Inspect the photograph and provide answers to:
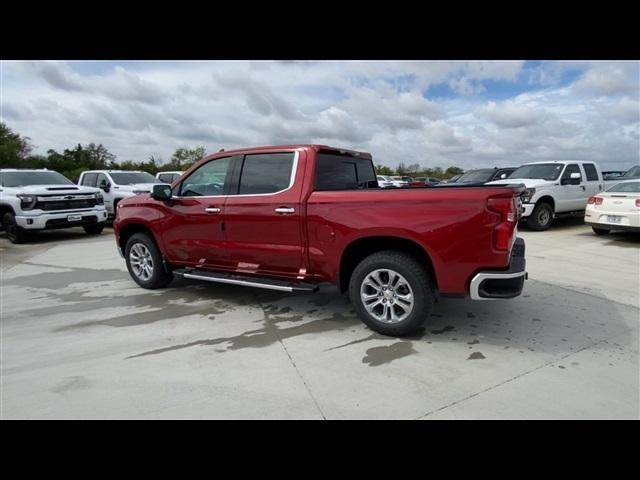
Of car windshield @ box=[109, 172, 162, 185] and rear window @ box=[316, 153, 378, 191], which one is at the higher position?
car windshield @ box=[109, 172, 162, 185]

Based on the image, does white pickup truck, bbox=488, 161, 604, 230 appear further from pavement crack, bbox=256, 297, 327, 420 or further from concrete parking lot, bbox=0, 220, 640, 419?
pavement crack, bbox=256, 297, 327, 420

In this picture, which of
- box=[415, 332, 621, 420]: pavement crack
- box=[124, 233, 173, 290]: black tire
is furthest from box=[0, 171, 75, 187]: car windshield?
box=[415, 332, 621, 420]: pavement crack

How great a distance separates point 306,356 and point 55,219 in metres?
9.33

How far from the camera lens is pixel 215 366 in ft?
10.9

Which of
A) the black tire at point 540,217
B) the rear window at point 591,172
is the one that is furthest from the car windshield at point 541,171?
the rear window at point 591,172

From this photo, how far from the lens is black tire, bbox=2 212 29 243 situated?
9.93 metres

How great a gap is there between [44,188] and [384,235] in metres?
9.87

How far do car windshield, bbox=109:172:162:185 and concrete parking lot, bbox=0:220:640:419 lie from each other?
319 inches

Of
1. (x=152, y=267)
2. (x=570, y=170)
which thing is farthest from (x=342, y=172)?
(x=570, y=170)

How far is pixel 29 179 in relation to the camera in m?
10.6

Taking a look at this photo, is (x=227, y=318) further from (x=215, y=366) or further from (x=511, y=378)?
(x=511, y=378)

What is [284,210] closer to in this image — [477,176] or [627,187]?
[627,187]

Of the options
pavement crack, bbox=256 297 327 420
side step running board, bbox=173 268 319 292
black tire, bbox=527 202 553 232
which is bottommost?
pavement crack, bbox=256 297 327 420
